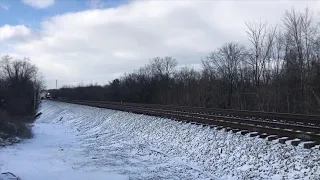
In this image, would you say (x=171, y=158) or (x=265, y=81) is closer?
(x=171, y=158)

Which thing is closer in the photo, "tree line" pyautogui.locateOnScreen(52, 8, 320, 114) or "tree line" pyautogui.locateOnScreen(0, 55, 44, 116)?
"tree line" pyautogui.locateOnScreen(52, 8, 320, 114)

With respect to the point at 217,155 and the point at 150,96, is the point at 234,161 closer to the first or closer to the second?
the point at 217,155

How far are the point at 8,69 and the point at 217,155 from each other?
405 ft

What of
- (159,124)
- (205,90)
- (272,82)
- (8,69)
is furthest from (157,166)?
→ (8,69)

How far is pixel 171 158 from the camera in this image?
1542 centimetres

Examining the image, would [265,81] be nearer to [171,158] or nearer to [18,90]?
[171,158]

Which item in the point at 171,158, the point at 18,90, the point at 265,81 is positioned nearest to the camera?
the point at 171,158

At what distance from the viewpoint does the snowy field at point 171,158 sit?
1055 cm

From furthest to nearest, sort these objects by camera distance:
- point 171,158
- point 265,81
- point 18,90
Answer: point 18,90
point 265,81
point 171,158

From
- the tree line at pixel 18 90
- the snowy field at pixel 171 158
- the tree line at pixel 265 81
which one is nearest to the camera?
the snowy field at pixel 171 158

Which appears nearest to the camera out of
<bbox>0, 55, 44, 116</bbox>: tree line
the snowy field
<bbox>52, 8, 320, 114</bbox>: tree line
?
the snowy field

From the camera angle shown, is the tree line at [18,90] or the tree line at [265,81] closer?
the tree line at [265,81]

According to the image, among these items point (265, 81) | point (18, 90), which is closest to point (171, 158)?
point (265, 81)

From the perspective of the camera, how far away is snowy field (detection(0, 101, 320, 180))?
1055 cm
